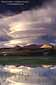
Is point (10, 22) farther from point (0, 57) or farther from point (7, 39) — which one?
point (0, 57)

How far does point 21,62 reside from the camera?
4.15ft

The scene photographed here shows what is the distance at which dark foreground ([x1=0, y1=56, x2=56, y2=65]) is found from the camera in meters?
1.25

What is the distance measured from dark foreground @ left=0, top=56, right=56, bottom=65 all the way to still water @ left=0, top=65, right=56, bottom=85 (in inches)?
2.2

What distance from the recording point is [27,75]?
1.33m

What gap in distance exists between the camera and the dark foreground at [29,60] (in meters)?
1.25

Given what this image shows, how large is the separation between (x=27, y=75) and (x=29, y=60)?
0.12m

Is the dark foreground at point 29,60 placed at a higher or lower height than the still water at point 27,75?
higher

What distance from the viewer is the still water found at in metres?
1.31

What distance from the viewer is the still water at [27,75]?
131 cm

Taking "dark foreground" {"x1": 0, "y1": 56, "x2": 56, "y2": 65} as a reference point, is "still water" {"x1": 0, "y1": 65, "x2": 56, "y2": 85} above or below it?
below

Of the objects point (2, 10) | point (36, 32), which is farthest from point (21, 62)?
point (2, 10)

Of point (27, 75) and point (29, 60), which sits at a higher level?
point (29, 60)

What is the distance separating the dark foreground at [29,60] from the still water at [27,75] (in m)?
0.06

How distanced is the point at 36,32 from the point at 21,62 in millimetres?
213
